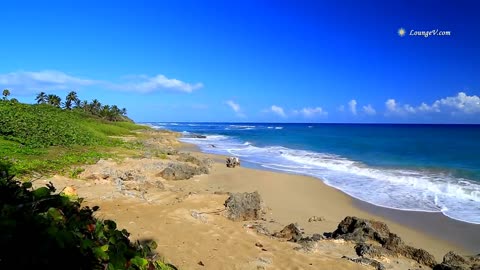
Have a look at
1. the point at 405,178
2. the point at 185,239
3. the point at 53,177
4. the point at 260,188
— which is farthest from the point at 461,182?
the point at 53,177

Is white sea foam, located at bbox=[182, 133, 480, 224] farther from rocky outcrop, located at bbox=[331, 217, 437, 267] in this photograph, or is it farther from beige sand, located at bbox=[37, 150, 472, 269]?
rocky outcrop, located at bbox=[331, 217, 437, 267]

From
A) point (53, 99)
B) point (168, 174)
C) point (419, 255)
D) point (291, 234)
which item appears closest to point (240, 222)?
point (291, 234)

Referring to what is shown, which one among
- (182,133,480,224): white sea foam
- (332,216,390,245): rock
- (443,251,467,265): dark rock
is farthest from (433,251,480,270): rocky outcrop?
(182,133,480,224): white sea foam

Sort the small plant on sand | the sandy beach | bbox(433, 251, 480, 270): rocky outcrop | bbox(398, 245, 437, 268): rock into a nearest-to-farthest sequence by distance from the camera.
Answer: bbox(433, 251, 480, 270): rocky outcrop < the sandy beach < bbox(398, 245, 437, 268): rock < the small plant on sand

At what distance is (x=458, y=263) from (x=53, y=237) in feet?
23.8

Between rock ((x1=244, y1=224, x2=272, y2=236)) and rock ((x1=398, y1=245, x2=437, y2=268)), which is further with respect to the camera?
rock ((x1=244, y1=224, x2=272, y2=236))

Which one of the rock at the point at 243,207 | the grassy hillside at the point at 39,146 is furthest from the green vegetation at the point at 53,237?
the grassy hillside at the point at 39,146

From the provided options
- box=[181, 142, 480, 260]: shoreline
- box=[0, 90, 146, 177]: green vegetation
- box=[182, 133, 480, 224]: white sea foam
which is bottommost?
box=[181, 142, 480, 260]: shoreline

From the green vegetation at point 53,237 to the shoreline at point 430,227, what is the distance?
29.0 feet

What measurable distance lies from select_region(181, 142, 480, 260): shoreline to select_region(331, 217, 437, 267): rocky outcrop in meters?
1.75

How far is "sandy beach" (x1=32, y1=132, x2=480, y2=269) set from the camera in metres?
6.75

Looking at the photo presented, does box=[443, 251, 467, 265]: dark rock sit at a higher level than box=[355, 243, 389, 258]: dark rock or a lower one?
higher

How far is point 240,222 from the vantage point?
31.2 ft

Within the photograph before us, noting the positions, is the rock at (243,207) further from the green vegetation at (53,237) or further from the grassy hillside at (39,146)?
the green vegetation at (53,237)
